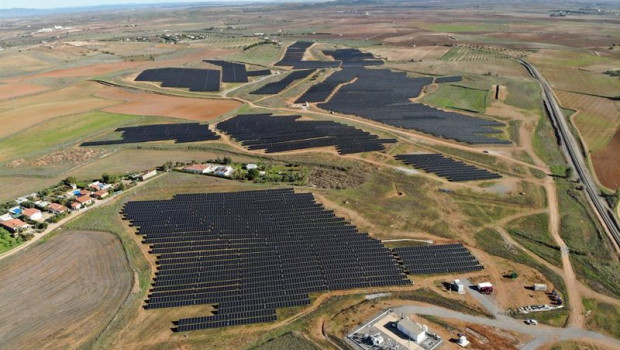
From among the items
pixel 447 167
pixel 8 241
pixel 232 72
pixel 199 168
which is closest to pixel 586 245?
pixel 447 167

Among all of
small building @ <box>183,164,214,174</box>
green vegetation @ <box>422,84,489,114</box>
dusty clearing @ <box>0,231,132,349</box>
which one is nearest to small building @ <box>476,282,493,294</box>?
dusty clearing @ <box>0,231,132,349</box>

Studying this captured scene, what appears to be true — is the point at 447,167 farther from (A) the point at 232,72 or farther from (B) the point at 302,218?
(A) the point at 232,72

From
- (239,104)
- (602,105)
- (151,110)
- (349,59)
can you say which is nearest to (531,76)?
(602,105)

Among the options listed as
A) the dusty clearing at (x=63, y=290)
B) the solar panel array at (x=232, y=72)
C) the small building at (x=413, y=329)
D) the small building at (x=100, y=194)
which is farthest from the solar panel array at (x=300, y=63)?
the small building at (x=413, y=329)

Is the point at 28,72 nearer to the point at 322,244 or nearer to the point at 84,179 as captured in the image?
the point at 84,179

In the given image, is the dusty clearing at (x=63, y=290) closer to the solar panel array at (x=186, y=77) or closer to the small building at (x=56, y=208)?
the small building at (x=56, y=208)

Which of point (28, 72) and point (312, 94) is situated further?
point (28, 72)
